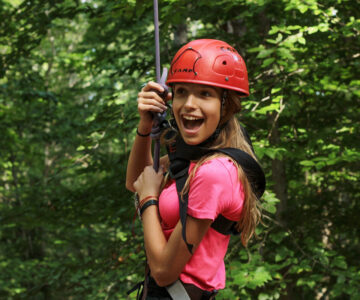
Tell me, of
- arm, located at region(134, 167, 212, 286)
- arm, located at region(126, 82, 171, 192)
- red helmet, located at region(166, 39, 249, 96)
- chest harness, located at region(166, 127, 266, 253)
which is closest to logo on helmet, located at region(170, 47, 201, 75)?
red helmet, located at region(166, 39, 249, 96)

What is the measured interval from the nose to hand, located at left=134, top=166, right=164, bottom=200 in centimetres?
32

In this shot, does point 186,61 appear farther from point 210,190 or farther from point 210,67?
point 210,190

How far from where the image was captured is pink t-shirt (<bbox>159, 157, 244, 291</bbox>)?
1.67m

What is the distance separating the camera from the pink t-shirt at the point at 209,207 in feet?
5.47

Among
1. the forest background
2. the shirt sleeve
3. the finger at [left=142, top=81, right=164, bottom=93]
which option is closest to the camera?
the shirt sleeve

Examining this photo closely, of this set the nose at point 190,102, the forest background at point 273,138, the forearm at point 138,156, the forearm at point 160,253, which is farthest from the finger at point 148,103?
the forest background at point 273,138

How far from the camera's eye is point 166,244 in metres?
1.73

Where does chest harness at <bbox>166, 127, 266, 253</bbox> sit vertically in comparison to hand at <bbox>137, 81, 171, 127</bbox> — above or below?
below

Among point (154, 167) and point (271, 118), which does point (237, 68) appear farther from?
point (271, 118)

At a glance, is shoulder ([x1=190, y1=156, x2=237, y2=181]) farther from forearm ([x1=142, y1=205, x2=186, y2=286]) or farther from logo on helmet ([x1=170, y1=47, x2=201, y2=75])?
logo on helmet ([x1=170, y1=47, x2=201, y2=75])

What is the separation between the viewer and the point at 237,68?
6.20 feet

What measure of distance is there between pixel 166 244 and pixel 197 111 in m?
0.55

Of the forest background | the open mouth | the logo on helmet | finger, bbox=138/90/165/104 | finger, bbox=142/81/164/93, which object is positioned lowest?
the forest background

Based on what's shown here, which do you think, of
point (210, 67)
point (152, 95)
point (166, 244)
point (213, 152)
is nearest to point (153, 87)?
point (152, 95)
